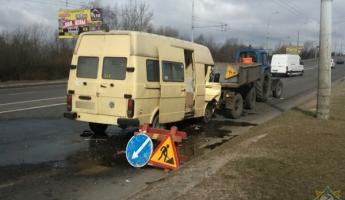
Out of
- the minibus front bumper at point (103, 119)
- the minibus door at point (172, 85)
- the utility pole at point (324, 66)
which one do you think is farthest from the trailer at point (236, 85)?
the minibus front bumper at point (103, 119)

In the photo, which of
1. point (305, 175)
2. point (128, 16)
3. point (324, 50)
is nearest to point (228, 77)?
point (324, 50)

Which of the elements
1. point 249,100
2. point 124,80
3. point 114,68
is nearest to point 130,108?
point 124,80

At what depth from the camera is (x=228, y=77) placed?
1834cm

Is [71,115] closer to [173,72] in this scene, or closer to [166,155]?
[173,72]

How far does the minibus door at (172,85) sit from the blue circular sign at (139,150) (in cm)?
287

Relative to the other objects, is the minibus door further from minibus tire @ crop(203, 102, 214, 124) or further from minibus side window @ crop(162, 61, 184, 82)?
minibus tire @ crop(203, 102, 214, 124)

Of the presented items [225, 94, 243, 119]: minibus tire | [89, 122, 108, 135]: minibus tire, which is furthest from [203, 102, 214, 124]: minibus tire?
[89, 122, 108, 135]: minibus tire

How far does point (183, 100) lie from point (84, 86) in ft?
9.29

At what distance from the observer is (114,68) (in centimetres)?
1092

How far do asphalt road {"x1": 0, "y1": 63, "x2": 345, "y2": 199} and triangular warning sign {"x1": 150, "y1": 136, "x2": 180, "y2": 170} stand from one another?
0.19 m

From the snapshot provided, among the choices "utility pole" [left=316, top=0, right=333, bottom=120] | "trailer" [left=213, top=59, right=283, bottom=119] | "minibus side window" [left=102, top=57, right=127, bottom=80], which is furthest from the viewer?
"trailer" [left=213, top=59, right=283, bottom=119]

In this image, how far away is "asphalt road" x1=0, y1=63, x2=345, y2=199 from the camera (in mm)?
7316

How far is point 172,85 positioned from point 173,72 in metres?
0.36

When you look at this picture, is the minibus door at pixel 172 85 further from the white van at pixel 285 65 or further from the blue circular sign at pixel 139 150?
the white van at pixel 285 65
